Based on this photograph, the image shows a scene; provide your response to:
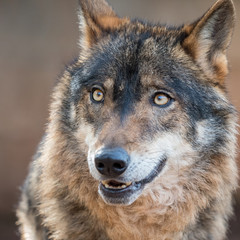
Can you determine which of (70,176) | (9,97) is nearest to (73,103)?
(70,176)

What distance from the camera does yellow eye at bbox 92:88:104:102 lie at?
14.8ft

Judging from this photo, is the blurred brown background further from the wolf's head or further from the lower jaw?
the lower jaw

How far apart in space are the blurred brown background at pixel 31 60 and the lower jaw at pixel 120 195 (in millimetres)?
5903

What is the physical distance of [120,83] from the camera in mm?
4422

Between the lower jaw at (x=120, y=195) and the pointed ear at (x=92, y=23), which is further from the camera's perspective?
the pointed ear at (x=92, y=23)

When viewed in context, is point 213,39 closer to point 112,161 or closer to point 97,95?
point 97,95

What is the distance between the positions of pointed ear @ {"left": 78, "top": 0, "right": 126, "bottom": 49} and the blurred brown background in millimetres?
4865

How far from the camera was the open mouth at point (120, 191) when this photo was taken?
4.11 metres

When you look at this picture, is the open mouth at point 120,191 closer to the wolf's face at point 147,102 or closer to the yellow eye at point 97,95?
the wolf's face at point 147,102

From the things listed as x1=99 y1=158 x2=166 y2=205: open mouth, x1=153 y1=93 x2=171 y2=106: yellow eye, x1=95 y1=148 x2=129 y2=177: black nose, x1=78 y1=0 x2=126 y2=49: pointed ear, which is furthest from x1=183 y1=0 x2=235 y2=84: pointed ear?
x1=95 y1=148 x2=129 y2=177: black nose

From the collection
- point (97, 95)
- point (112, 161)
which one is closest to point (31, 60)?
point (97, 95)

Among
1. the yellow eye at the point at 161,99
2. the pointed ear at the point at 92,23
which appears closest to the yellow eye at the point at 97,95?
the yellow eye at the point at 161,99

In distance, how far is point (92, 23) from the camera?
497 cm

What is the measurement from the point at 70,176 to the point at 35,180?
2.60 feet
